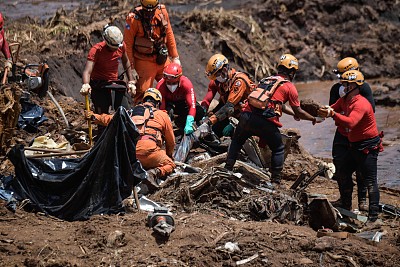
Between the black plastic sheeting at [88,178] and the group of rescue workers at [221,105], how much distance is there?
1001 millimetres

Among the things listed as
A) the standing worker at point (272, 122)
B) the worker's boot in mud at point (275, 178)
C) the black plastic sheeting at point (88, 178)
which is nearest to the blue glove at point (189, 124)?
the standing worker at point (272, 122)

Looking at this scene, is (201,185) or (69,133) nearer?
(201,185)

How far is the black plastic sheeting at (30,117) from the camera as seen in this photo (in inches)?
456

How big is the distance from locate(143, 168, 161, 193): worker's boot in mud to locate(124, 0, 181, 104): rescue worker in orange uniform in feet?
8.91

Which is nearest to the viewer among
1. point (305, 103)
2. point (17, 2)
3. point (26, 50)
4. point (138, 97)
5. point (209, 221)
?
point (209, 221)

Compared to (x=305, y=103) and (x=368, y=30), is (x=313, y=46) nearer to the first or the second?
(x=368, y=30)

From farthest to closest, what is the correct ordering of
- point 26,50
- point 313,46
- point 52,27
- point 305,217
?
point 313,46 < point 52,27 < point 26,50 < point 305,217

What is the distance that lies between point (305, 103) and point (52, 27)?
29.5ft

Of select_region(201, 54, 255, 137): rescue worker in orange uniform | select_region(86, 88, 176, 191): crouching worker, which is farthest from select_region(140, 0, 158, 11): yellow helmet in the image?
select_region(86, 88, 176, 191): crouching worker

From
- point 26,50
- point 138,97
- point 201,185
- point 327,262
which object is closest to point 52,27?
point 26,50

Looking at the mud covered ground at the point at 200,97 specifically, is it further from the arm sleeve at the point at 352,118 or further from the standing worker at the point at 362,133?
the arm sleeve at the point at 352,118

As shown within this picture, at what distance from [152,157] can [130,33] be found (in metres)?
3.16

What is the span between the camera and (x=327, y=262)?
7.00 metres

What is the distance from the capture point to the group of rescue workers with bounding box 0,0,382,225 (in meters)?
8.70
